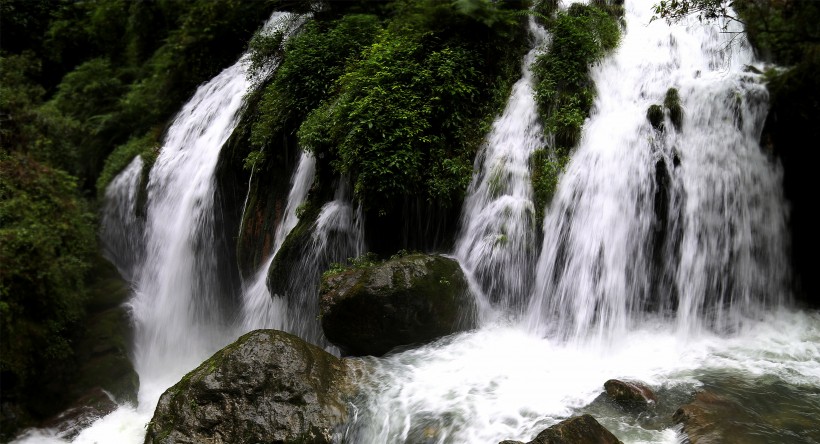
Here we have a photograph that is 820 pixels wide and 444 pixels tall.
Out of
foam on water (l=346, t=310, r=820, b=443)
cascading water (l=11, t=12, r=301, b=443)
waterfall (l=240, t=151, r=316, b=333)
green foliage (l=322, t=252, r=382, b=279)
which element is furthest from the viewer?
cascading water (l=11, t=12, r=301, b=443)

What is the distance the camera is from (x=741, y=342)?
7.18 metres

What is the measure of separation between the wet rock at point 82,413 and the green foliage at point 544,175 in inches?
268

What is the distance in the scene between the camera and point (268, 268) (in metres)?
9.33

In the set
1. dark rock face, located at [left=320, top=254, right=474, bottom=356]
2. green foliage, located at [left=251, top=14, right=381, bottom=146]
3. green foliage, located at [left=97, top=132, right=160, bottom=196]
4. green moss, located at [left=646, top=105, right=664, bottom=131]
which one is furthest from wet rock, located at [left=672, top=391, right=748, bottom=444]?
green foliage, located at [left=97, top=132, right=160, bottom=196]

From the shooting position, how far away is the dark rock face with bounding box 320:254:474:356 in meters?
7.23

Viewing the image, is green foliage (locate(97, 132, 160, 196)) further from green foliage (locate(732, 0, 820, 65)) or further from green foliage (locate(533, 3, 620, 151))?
green foliage (locate(732, 0, 820, 65))

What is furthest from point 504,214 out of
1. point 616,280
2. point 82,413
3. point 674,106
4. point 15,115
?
point 15,115

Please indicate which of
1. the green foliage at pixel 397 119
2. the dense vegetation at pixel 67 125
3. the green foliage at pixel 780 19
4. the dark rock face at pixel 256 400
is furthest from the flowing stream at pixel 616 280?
the dense vegetation at pixel 67 125

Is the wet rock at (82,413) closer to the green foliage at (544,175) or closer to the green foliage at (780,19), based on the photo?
the green foliage at (544,175)

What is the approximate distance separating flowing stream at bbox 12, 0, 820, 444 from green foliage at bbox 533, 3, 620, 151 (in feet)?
0.73

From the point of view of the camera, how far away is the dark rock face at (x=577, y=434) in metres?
4.96

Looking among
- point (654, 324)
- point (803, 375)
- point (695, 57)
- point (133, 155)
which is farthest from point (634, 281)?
point (133, 155)

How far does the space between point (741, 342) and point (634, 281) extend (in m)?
1.47

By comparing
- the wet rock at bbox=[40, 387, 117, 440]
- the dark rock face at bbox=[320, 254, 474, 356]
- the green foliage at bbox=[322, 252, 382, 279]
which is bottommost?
the wet rock at bbox=[40, 387, 117, 440]
